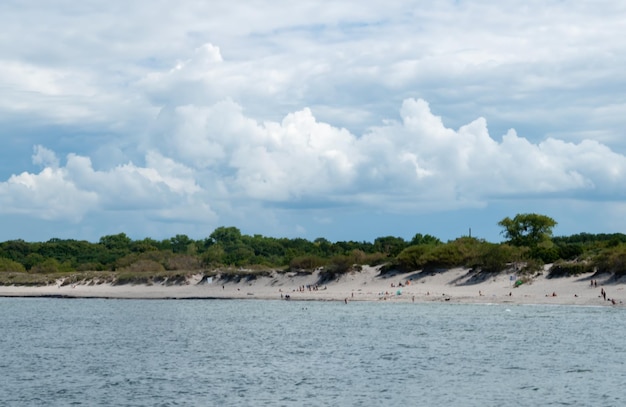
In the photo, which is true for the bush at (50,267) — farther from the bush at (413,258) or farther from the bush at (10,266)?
the bush at (413,258)

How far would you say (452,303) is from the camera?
7512cm

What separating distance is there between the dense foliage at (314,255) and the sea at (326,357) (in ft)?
31.6

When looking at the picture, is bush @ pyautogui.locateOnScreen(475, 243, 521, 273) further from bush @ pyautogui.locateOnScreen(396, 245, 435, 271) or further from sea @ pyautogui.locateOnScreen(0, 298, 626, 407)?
sea @ pyautogui.locateOnScreen(0, 298, 626, 407)

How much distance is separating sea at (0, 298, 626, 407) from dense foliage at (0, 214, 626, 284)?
964 cm

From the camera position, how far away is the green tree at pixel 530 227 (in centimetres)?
10431

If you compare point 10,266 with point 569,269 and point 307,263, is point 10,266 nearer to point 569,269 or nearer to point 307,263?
point 307,263

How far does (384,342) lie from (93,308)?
43.5 m

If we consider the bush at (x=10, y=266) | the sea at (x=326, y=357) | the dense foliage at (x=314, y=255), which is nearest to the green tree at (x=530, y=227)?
the dense foliage at (x=314, y=255)

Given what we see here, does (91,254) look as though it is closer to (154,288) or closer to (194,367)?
(154,288)

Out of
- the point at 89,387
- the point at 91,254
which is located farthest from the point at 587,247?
A: the point at 91,254

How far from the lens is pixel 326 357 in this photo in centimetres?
4522

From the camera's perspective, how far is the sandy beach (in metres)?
72.4

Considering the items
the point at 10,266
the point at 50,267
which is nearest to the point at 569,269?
the point at 50,267

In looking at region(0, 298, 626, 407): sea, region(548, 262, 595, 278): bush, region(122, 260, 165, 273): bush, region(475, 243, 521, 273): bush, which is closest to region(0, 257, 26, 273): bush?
region(122, 260, 165, 273): bush
